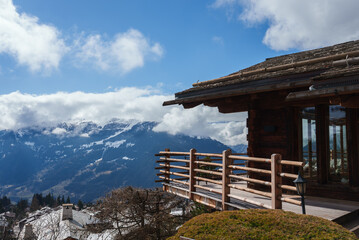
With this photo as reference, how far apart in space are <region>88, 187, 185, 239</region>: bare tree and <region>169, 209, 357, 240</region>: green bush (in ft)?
28.7

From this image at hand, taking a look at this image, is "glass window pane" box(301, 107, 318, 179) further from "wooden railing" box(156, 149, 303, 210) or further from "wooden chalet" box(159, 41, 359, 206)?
"wooden railing" box(156, 149, 303, 210)

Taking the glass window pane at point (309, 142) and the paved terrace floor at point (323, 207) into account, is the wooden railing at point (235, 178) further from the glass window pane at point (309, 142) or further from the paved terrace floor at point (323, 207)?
the glass window pane at point (309, 142)

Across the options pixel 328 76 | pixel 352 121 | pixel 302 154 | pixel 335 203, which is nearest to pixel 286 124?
pixel 302 154

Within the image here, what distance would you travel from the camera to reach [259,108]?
10414 millimetres

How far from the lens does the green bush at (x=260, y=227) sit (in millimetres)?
3861

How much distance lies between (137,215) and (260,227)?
974cm

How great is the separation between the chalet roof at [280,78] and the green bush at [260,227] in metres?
3.49

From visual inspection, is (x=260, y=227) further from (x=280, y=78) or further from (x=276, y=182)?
(x=280, y=78)

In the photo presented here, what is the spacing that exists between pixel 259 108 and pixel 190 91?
249 cm

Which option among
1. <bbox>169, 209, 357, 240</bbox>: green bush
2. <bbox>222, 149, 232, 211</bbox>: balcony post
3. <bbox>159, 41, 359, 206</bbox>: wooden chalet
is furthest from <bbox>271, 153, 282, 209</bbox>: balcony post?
<bbox>169, 209, 357, 240</bbox>: green bush

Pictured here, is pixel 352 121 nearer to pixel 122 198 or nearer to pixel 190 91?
pixel 190 91

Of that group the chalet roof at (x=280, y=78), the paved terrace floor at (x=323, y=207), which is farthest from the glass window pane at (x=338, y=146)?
the chalet roof at (x=280, y=78)

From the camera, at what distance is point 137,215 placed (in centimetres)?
1312

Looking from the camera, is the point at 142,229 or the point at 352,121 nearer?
the point at 352,121
